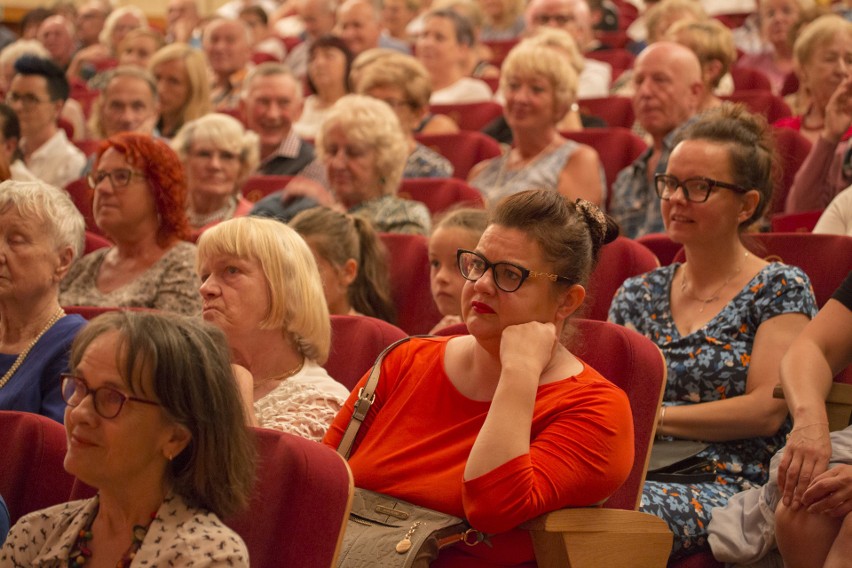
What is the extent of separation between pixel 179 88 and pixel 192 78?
7cm

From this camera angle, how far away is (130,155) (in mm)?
3086

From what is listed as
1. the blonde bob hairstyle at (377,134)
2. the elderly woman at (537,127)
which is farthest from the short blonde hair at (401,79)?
the blonde bob hairstyle at (377,134)

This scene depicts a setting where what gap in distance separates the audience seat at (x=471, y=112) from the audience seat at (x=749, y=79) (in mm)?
1165

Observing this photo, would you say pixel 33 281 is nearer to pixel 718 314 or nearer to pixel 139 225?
pixel 139 225

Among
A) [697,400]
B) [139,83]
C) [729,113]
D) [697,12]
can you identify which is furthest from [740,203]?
[697,12]

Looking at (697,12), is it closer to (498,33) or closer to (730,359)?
(498,33)

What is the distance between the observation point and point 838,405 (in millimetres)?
2262

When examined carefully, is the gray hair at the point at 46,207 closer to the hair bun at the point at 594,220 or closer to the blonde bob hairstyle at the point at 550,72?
the hair bun at the point at 594,220

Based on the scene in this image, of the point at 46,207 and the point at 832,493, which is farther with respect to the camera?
the point at 46,207

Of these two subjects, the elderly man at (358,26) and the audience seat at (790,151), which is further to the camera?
the elderly man at (358,26)

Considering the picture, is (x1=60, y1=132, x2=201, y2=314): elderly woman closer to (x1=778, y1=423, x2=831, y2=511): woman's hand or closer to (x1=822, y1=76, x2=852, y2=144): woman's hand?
(x1=778, y1=423, x2=831, y2=511): woman's hand

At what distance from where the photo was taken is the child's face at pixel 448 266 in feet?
9.55

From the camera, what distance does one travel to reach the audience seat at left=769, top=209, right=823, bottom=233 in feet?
10.7

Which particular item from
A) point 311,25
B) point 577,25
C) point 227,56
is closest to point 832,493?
point 577,25
